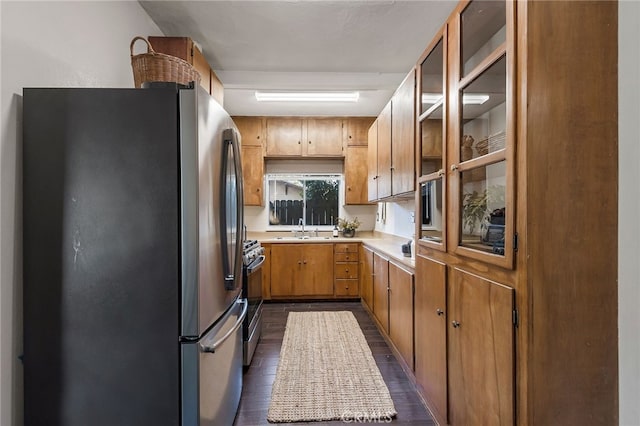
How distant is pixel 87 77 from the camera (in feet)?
5.47

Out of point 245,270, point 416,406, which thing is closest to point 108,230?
point 245,270

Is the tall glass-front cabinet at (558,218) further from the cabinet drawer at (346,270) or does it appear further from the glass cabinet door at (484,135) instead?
the cabinet drawer at (346,270)

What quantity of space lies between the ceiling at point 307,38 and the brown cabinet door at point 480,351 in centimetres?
193

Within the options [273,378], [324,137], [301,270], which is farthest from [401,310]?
[324,137]

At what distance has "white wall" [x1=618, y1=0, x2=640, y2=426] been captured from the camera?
98 centimetres

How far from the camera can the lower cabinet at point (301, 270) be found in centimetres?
424

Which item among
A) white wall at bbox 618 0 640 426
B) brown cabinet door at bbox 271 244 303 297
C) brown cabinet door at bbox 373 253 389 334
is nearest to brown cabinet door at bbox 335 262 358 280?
brown cabinet door at bbox 271 244 303 297

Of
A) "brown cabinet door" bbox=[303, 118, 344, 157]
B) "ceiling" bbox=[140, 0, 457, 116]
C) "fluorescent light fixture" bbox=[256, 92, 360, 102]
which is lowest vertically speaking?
"brown cabinet door" bbox=[303, 118, 344, 157]

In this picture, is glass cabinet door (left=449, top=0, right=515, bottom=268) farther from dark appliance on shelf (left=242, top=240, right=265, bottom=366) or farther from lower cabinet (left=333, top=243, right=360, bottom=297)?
lower cabinet (left=333, top=243, right=360, bottom=297)

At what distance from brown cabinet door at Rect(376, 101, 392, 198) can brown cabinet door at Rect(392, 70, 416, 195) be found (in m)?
0.16

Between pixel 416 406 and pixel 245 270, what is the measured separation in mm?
1456

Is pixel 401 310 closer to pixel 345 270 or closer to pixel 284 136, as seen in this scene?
pixel 345 270

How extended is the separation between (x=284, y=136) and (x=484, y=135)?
356cm

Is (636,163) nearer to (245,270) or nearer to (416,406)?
(416,406)
